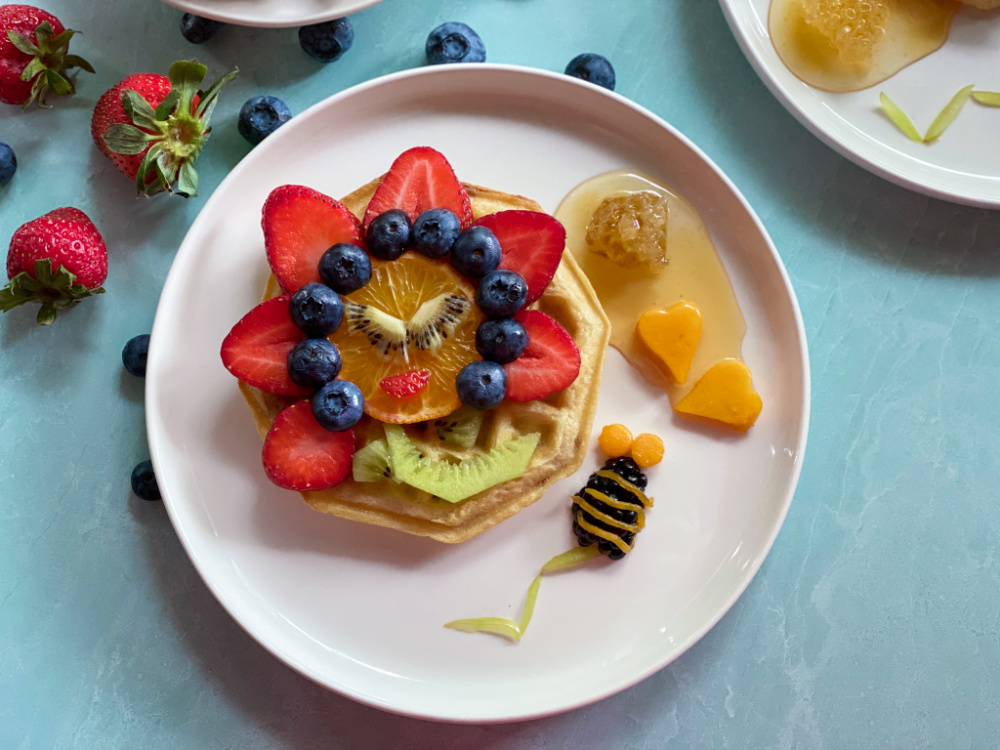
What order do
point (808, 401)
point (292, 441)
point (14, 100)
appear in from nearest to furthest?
1. point (292, 441)
2. point (808, 401)
3. point (14, 100)

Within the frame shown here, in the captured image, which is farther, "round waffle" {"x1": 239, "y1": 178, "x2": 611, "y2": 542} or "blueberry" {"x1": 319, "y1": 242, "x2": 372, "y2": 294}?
"round waffle" {"x1": 239, "y1": 178, "x2": 611, "y2": 542}

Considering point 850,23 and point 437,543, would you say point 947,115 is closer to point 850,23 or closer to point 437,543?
point 850,23

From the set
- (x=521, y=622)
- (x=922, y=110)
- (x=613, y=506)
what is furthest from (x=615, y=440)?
(x=922, y=110)

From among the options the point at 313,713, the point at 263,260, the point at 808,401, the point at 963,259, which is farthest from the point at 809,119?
the point at 313,713

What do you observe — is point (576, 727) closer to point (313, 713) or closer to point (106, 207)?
point (313, 713)

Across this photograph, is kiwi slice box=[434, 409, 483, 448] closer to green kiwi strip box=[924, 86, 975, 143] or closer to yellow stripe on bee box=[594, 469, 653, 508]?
yellow stripe on bee box=[594, 469, 653, 508]

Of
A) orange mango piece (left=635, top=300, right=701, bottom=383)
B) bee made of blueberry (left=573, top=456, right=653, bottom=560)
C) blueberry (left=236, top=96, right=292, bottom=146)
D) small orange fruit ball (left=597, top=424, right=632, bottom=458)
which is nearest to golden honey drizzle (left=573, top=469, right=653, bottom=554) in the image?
bee made of blueberry (left=573, top=456, right=653, bottom=560)
